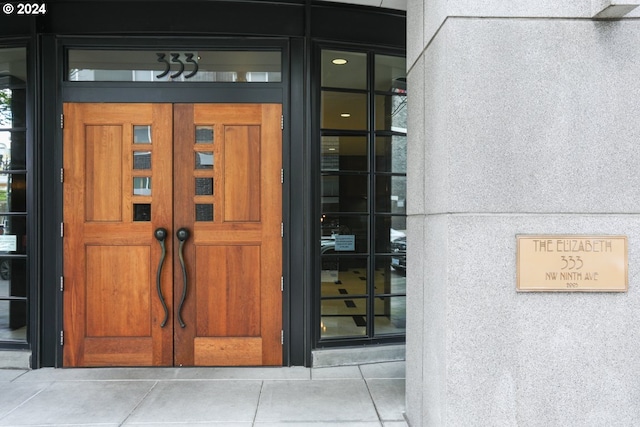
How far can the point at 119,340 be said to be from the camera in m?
4.90

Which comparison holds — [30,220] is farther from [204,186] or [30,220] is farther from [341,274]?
[341,274]

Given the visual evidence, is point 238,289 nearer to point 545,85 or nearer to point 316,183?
point 316,183

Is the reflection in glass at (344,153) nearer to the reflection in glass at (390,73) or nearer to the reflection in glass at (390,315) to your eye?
the reflection in glass at (390,73)

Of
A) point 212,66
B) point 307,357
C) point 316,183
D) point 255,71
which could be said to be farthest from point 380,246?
point 212,66

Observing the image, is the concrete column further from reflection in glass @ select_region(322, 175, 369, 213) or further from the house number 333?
the house number 333

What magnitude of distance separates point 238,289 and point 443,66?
3.10 meters

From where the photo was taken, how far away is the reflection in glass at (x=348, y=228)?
5113mm

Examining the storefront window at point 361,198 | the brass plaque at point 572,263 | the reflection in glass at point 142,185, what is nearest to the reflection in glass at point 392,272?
Result: the storefront window at point 361,198

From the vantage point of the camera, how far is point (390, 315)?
5379 mm

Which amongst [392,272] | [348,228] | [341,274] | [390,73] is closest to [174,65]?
[390,73]

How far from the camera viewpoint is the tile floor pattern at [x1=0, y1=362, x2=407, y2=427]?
376cm

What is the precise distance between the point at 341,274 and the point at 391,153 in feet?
4.93

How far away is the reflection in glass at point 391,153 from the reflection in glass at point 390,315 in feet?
4.89

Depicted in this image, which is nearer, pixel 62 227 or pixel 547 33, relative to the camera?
pixel 547 33
